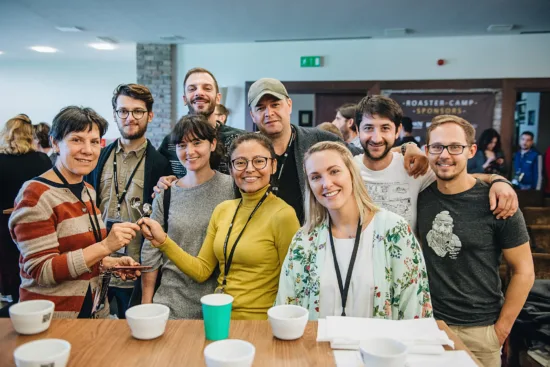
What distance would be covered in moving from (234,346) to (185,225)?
1.03 m

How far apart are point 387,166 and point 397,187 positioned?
0.14 meters

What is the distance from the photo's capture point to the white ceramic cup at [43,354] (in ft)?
3.21

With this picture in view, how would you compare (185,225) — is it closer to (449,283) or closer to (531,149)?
(449,283)

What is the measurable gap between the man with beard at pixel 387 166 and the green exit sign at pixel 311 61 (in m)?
4.69

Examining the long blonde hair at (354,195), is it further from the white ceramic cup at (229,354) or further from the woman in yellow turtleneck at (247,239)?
the white ceramic cup at (229,354)

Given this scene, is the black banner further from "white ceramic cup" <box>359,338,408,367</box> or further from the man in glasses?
"white ceramic cup" <box>359,338,408,367</box>

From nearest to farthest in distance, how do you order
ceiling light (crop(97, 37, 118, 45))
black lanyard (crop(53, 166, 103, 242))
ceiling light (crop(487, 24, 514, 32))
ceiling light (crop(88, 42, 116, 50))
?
black lanyard (crop(53, 166, 103, 242)), ceiling light (crop(487, 24, 514, 32)), ceiling light (crop(97, 37, 118, 45)), ceiling light (crop(88, 42, 116, 50))

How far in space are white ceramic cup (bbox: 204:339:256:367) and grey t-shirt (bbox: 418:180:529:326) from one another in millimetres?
1151

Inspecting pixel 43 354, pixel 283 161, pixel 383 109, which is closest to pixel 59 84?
pixel 283 161

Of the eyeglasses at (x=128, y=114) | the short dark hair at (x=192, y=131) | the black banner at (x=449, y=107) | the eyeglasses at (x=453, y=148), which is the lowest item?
the eyeglasses at (x=453, y=148)

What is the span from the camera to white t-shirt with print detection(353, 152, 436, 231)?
2.04 meters

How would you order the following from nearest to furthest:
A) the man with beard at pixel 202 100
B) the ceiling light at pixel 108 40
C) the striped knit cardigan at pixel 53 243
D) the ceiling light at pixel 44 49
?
the striped knit cardigan at pixel 53 243 < the man with beard at pixel 202 100 < the ceiling light at pixel 108 40 < the ceiling light at pixel 44 49

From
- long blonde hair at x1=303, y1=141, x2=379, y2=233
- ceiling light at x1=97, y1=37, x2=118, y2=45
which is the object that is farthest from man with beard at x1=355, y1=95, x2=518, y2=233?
ceiling light at x1=97, y1=37, x2=118, y2=45

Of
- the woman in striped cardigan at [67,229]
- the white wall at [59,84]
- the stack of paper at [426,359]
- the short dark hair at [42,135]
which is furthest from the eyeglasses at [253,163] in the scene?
the white wall at [59,84]
